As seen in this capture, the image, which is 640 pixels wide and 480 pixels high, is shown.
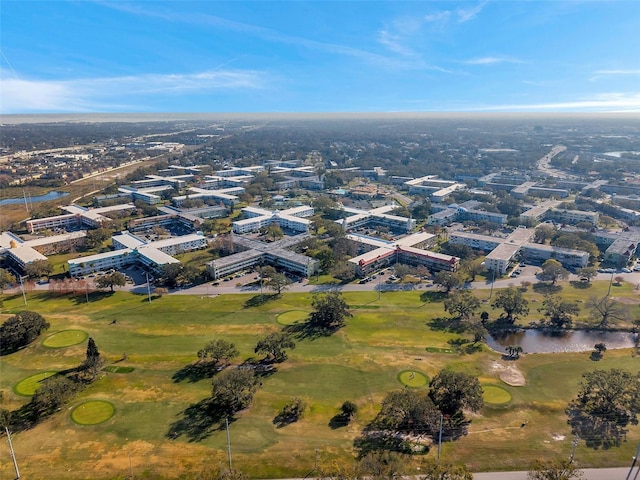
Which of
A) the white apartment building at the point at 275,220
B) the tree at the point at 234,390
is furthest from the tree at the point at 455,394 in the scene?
the white apartment building at the point at 275,220

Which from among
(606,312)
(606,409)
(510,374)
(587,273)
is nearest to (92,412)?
(510,374)

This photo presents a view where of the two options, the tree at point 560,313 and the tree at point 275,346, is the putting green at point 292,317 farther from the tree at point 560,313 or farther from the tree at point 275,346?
the tree at point 560,313

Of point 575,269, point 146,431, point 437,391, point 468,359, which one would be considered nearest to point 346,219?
point 575,269

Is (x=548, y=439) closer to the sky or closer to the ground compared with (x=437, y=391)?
closer to the ground

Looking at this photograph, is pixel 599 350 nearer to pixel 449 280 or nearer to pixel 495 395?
pixel 495 395

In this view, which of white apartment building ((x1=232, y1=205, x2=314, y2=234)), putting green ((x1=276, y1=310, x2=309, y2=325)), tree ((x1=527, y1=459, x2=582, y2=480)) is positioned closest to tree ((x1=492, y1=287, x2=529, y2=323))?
tree ((x1=527, y1=459, x2=582, y2=480))

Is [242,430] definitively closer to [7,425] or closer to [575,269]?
[7,425]
